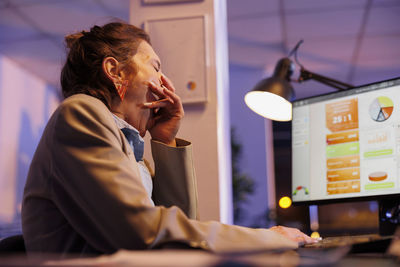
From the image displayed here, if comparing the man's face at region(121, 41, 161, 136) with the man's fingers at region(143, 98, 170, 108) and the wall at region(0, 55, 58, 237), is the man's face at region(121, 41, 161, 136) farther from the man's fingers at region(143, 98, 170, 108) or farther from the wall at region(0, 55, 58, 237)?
the wall at region(0, 55, 58, 237)

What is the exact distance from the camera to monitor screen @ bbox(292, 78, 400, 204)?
128 centimetres

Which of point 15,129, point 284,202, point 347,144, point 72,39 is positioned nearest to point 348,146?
point 347,144

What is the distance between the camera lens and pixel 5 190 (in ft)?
14.0

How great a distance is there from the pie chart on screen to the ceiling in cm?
221

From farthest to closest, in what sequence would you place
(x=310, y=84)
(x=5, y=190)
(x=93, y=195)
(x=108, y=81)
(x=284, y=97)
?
(x=310, y=84) → (x=5, y=190) → (x=284, y=97) → (x=108, y=81) → (x=93, y=195)

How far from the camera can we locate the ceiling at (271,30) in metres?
3.46

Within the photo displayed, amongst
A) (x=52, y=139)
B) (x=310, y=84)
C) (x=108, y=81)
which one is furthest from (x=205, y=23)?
(x=310, y=84)

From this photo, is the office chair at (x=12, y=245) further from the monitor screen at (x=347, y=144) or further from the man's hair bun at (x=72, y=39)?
the monitor screen at (x=347, y=144)

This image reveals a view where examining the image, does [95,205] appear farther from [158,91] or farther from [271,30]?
[271,30]

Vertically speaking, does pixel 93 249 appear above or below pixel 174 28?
below

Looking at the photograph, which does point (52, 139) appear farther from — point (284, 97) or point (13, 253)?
point (284, 97)

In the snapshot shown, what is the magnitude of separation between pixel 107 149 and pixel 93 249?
0.17 m

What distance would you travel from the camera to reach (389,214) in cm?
124

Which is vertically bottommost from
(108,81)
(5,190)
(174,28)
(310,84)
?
(5,190)
